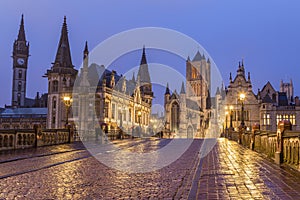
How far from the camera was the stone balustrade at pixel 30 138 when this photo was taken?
1898 centimetres

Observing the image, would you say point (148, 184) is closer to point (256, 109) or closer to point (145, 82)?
point (256, 109)

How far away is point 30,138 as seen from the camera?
2170 centimetres

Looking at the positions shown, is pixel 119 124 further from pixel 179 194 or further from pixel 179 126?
pixel 179 194

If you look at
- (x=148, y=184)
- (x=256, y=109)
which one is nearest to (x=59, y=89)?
(x=256, y=109)

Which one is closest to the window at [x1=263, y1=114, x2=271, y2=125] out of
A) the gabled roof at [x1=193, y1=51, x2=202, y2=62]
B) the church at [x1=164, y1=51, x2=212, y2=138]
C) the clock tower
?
the church at [x1=164, y1=51, x2=212, y2=138]

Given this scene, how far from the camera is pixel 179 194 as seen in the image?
6914mm

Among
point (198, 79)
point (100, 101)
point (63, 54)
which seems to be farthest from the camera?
point (198, 79)

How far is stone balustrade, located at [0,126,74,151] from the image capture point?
18984mm

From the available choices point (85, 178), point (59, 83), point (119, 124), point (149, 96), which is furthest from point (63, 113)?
point (85, 178)

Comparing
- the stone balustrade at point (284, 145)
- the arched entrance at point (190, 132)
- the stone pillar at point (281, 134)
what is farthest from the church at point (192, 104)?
the stone pillar at point (281, 134)

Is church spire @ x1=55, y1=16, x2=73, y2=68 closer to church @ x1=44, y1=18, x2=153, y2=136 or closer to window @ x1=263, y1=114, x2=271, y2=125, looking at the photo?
church @ x1=44, y1=18, x2=153, y2=136

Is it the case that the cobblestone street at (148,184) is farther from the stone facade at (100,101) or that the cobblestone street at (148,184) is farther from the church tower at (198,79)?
the church tower at (198,79)

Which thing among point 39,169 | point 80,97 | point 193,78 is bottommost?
point 39,169

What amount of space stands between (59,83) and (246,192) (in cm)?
6233
